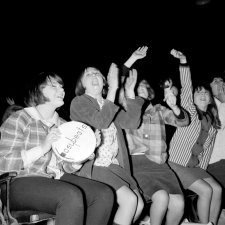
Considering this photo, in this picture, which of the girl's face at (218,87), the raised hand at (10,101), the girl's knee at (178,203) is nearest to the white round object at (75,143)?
the girl's knee at (178,203)

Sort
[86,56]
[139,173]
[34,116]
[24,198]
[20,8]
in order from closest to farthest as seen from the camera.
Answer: [24,198] → [34,116] → [139,173] → [20,8] → [86,56]

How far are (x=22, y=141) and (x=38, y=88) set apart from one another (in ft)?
1.32

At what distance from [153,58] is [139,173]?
369cm

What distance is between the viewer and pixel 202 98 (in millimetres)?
2881

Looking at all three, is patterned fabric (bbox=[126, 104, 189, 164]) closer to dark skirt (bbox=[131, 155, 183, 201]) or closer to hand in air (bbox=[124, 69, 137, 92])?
dark skirt (bbox=[131, 155, 183, 201])

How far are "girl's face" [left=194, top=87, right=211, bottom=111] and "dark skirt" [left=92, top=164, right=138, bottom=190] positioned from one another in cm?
134

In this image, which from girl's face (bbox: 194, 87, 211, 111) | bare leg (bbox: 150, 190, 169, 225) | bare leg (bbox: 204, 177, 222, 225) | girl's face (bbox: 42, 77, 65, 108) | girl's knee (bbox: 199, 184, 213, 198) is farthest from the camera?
girl's face (bbox: 194, 87, 211, 111)

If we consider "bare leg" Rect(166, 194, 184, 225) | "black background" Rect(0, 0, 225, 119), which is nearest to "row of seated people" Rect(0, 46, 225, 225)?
"bare leg" Rect(166, 194, 184, 225)

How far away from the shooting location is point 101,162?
6.48 ft

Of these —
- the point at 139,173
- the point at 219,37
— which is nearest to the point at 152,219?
the point at 139,173

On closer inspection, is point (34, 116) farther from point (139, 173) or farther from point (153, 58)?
point (153, 58)

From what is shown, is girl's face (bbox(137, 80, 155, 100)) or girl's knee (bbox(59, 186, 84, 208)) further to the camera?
girl's face (bbox(137, 80, 155, 100))

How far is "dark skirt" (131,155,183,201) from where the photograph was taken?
7.09 feet

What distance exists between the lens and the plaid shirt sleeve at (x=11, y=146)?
4.96 feet
